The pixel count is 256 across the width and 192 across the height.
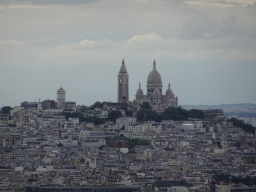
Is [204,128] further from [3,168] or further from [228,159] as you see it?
[3,168]

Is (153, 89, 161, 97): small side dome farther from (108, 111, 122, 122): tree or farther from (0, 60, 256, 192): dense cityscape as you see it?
(108, 111, 122, 122): tree

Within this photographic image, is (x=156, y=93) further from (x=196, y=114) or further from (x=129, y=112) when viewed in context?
(x=129, y=112)

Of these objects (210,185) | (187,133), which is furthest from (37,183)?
(187,133)

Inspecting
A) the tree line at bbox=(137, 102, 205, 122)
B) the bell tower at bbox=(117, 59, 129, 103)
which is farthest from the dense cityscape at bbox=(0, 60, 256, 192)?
the tree line at bbox=(137, 102, 205, 122)

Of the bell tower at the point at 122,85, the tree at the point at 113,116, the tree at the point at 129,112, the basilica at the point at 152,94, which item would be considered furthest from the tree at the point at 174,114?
the bell tower at the point at 122,85

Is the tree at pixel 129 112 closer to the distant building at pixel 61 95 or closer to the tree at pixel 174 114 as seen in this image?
the tree at pixel 174 114

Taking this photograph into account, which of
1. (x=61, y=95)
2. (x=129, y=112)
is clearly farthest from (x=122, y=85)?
(x=129, y=112)

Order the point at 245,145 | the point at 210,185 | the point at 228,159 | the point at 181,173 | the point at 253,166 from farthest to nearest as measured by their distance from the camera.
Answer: the point at 245,145 < the point at 228,159 < the point at 253,166 < the point at 181,173 < the point at 210,185

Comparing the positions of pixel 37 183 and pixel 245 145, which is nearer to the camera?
pixel 37 183
